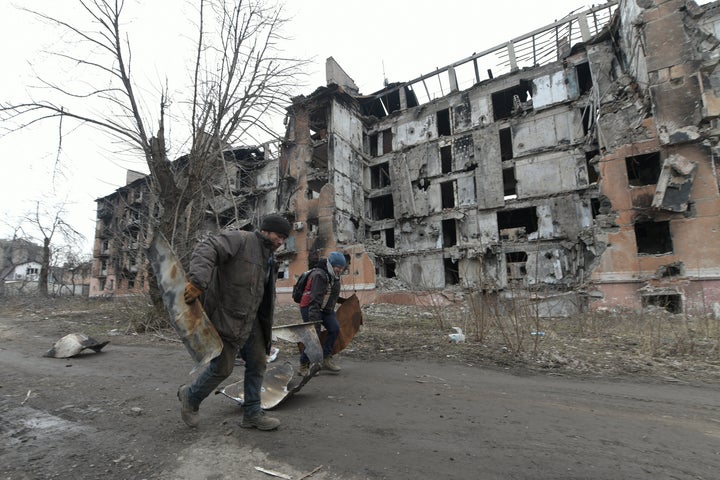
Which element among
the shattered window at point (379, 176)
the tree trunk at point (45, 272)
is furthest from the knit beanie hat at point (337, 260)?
the tree trunk at point (45, 272)

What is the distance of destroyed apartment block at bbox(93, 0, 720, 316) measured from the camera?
13.5 m

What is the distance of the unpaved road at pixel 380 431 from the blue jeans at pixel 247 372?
25 cm

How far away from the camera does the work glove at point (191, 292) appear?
7.84 ft

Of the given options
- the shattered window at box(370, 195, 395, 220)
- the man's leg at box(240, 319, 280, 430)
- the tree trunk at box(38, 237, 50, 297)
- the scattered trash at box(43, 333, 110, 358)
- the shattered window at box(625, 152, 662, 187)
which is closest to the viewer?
the man's leg at box(240, 319, 280, 430)

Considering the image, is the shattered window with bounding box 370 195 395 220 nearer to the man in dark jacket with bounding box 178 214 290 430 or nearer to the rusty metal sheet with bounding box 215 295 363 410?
the rusty metal sheet with bounding box 215 295 363 410

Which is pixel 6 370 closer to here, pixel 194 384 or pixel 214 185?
pixel 194 384

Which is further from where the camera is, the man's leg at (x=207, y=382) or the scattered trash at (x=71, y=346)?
the scattered trash at (x=71, y=346)

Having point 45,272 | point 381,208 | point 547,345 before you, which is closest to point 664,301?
point 547,345

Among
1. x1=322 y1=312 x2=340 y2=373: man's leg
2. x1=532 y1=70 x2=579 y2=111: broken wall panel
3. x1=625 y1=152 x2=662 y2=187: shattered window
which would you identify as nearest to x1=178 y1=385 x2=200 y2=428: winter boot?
x1=322 y1=312 x2=340 y2=373: man's leg

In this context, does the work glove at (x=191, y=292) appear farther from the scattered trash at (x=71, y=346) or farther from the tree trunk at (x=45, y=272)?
the tree trunk at (x=45, y=272)

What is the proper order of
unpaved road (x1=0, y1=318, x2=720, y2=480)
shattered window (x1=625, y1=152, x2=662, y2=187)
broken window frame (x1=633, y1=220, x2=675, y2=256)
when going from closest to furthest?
1. unpaved road (x1=0, y1=318, x2=720, y2=480)
2. shattered window (x1=625, y1=152, x2=662, y2=187)
3. broken window frame (x1=633, y1=220, x2=675, y2=256)

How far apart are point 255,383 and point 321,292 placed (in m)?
1.84

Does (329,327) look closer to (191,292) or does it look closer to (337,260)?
(337,260)

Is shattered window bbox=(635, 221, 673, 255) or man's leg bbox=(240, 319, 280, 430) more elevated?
shattered window bbox=(635, 221, 673, 255)
